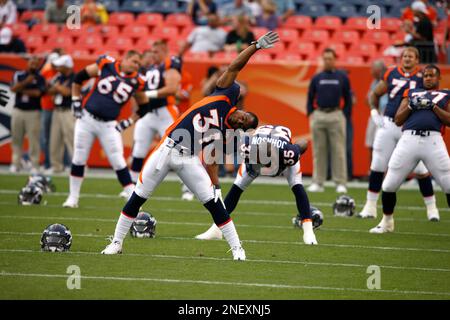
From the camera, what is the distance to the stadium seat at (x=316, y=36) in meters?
18.3

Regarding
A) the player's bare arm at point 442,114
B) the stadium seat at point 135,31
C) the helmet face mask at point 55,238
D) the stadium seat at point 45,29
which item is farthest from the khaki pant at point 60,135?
the player's bare arm at point 442,114

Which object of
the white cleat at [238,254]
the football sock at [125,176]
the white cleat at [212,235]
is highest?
the football sock at [125,176]

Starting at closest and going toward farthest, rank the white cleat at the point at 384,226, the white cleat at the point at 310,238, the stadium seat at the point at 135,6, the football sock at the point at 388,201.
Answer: the white cleat at the point at 310,238 → the football sock at the point at 388,201 → the white cleat at the point at 384,226 → the stadium seat at the point at 135,6

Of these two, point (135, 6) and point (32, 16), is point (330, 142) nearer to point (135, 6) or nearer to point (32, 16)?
point (135, 6)

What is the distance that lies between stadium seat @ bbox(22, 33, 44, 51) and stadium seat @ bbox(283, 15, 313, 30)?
16.1 feet

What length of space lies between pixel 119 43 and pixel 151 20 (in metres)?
1.06

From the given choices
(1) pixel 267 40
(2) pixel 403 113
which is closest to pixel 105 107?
(2) pixel 403 113

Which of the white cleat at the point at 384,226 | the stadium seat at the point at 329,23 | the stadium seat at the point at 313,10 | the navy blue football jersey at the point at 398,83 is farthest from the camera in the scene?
the stadium seat at the point at 313,10

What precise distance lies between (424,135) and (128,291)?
4.19m

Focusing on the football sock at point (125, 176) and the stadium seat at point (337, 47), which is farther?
the stadium seat at point (337, 47)

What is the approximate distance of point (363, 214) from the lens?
40.1 ft

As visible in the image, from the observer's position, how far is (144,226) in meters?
10.1

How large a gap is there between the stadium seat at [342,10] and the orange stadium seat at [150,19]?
3409 mm

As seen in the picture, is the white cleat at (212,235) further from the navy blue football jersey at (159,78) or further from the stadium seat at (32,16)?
the stadium seat at (32,16)
